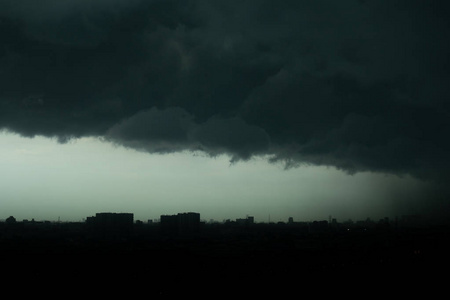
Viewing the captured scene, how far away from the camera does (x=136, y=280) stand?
88.7 meters

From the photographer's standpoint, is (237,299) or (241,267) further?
(241,267)

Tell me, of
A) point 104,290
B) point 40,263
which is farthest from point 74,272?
point 104,290

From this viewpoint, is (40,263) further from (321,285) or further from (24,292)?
(321,285)

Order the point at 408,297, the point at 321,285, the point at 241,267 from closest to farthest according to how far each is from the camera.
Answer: the point at 408,297 → the point at 321,285 → the point at 241,267

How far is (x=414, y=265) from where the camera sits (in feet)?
373

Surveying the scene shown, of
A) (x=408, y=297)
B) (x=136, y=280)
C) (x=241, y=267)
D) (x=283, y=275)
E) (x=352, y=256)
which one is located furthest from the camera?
(x=352, y=256)

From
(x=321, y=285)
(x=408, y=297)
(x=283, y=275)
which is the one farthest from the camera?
(x=283, y=275)

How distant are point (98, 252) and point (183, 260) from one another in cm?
3547

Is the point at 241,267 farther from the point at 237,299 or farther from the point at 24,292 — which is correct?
the point at 24,292

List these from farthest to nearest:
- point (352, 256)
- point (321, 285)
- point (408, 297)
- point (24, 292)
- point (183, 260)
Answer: point (352, 256)
point (183, 260)
point (321, 285)
point (24, 292)
point (408, 297)

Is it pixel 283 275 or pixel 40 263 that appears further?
pixel 40 263

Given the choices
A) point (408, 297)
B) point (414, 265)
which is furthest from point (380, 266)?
point (408, 297)

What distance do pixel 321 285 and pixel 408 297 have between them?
19.1 m

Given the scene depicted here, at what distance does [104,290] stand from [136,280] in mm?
12245
